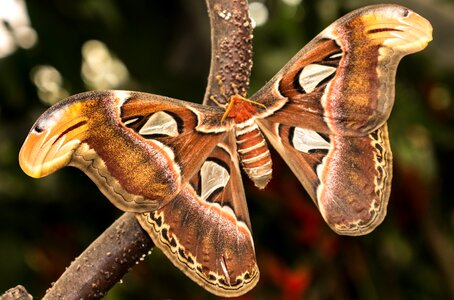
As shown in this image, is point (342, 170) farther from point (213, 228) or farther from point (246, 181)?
point (246, 181)

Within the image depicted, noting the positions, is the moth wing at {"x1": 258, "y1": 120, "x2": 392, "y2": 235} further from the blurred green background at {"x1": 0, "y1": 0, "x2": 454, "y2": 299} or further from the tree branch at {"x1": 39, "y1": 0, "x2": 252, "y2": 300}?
the blurred green background at {"x1": 0, "y1": 0, "x2": 454, "y2": 299}

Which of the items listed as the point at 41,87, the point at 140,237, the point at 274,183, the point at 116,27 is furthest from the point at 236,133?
the point at 41,87

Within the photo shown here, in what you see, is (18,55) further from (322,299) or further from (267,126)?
(267,126)

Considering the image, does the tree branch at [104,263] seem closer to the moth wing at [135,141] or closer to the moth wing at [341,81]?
the moth wing at [135,141]

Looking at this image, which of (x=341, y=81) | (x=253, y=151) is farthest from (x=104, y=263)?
(x=341, y=81)

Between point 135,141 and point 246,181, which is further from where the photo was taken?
point 246,181

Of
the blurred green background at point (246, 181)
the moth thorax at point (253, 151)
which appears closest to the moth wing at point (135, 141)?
the moth thorax at point (253, 151)
